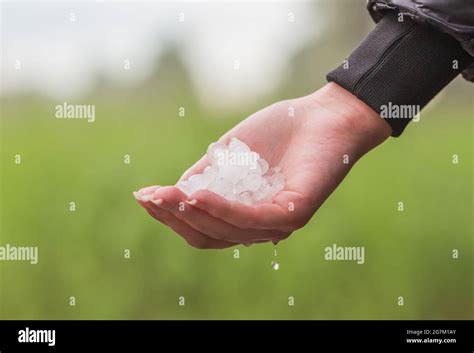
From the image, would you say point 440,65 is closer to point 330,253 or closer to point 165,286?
point 330,253

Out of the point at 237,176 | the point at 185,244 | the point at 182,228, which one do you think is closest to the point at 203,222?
the point at 182,228

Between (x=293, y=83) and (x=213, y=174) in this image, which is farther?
(x=293, y=83)

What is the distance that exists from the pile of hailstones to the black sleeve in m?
0.21

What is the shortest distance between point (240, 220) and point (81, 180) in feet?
3.69

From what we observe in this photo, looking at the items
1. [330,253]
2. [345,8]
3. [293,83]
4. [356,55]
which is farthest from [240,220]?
[345,8]

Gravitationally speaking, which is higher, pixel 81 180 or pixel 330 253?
pixel 81 180

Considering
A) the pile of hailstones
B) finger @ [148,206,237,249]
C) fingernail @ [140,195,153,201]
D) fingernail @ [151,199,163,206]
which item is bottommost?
finger @ [148,206,237,249]

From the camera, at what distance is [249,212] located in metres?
0.93

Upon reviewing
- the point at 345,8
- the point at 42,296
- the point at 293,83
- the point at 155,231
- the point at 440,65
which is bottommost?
the point at 42,296

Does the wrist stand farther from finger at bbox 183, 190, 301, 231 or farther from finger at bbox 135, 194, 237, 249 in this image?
finger at bbox 135, 194, 237, 249

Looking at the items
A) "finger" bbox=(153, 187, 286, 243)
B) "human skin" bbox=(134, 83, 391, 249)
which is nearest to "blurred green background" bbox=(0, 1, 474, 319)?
"human skin" bbox=(134, 83, 391, 249)

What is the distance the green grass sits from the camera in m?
1.79

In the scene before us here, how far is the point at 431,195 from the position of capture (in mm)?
1897

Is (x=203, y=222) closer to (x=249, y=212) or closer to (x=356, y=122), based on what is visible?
(x=249, y=212)
